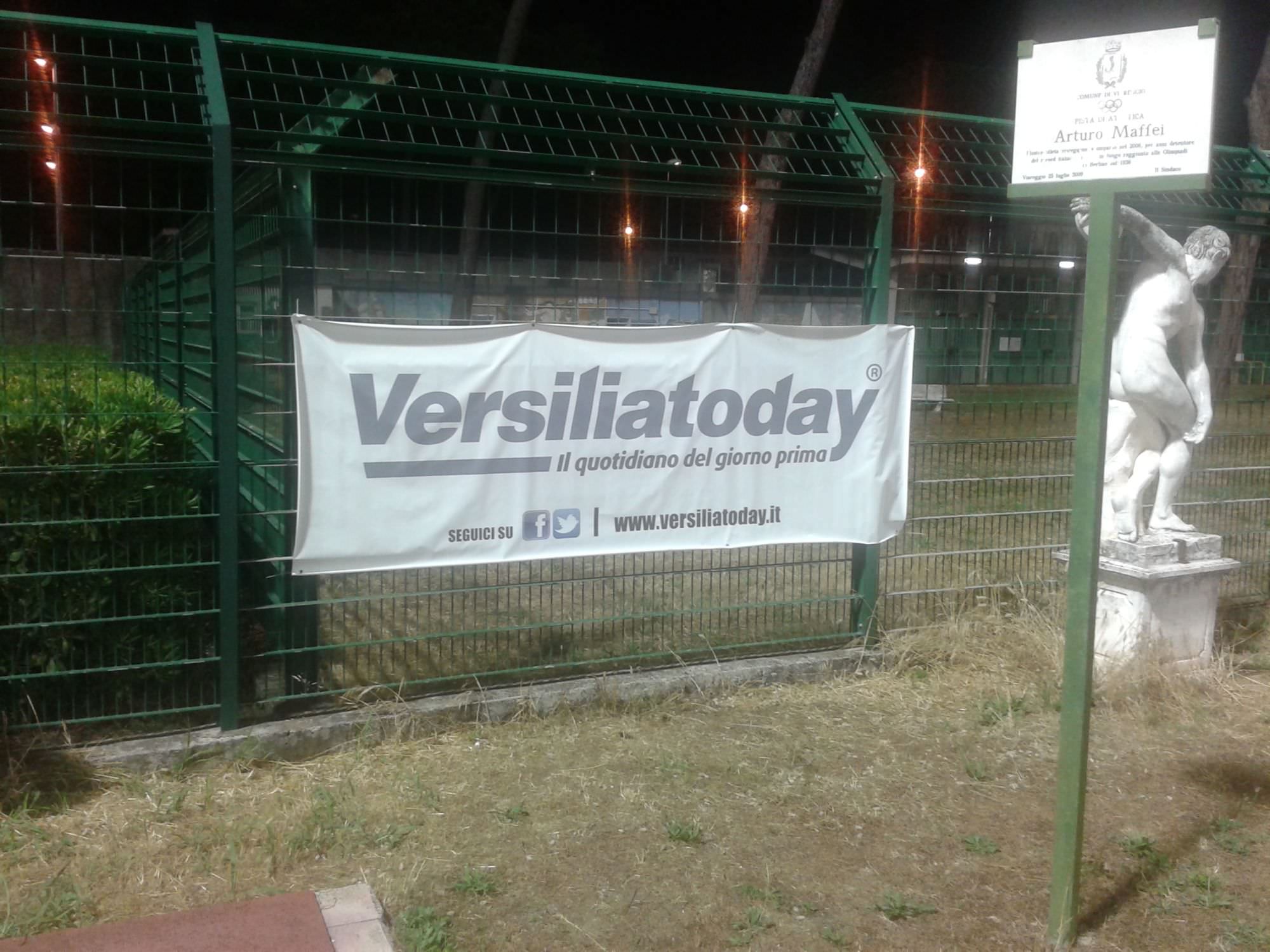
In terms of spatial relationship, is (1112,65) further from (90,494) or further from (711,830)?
(90,494)

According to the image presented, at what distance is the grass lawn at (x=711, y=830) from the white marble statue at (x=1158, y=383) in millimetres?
1200

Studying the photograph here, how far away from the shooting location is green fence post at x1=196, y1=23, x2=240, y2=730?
471cm

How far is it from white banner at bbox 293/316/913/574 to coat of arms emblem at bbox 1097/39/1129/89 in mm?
2316

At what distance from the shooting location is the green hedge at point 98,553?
466cm

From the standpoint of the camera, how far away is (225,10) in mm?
25625

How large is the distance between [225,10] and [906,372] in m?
24.0

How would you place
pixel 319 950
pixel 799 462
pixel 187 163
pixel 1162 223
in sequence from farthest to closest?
pixel 1162 223, pixel 799 462, pixel 187 163, pixel 319 950

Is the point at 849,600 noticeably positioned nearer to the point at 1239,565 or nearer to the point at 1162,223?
the point at 1239,565

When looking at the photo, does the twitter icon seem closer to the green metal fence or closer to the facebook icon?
the facebook icon

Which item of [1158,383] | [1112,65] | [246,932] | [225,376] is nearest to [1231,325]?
[1158,383]

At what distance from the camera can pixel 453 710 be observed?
210 inches

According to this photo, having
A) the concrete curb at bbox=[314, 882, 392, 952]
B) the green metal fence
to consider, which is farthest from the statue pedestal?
the concrete curb at bbox=[314, 882, 392, 952]

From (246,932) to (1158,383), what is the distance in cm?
512

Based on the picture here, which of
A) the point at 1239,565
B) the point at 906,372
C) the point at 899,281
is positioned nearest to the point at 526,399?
the point at 906,372
